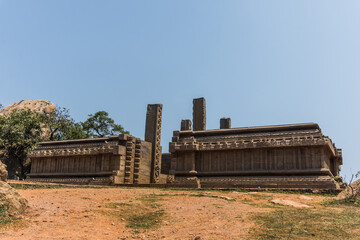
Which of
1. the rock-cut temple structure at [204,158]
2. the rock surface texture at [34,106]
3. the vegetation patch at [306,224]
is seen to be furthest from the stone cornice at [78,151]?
the rock surface texture at [34,106]

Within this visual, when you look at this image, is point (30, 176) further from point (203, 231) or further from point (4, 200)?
point (203, 231)

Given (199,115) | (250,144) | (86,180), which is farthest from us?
(199,115)

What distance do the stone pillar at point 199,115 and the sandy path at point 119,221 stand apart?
16887mm

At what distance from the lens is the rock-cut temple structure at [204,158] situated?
2353 centimetres

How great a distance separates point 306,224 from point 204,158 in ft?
53.2

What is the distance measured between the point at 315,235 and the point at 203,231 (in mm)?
3099

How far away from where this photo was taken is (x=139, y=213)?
1288cm

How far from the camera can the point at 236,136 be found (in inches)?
1040

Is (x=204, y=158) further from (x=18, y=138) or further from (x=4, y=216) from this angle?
(x=18, y=138)

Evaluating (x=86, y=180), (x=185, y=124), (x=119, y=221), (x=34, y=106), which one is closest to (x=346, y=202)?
(x=119, y=221)

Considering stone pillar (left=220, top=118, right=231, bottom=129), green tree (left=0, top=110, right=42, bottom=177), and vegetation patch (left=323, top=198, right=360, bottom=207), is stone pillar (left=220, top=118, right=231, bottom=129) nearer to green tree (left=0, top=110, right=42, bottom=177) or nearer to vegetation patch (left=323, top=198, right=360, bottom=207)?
vegetation patch (left=323, top=198, right=360, bottom=207)

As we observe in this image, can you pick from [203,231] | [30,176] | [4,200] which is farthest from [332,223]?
[30,176]

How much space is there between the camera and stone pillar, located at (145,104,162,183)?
31719mm

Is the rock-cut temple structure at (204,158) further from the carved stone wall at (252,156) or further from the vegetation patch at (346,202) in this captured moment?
the vegetation patch at (346,202)
